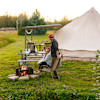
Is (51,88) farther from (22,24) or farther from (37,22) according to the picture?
(37,22)

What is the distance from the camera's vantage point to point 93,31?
10.3 metres

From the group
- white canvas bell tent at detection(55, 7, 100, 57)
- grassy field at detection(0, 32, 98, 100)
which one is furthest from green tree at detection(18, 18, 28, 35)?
grassy field at detection(0, 32, 98, 100)

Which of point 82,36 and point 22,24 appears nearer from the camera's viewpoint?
point 82,36

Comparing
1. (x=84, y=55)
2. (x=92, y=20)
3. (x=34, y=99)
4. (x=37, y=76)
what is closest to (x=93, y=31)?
(x=92, y=20)

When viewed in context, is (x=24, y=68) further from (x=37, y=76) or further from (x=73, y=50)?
(x=73, y=50)

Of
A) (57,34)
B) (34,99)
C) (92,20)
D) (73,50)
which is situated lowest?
(34,99)

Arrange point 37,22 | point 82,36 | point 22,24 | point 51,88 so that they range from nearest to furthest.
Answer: point 51,88
point 82,36
point 22,24
point 37,22

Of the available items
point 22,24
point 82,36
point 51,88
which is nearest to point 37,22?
point 22,24

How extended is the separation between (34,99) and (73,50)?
17.9 feet

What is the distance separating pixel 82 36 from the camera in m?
10.3

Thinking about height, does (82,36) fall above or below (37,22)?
below

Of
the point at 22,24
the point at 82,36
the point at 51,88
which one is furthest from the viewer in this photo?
the point at 22,24

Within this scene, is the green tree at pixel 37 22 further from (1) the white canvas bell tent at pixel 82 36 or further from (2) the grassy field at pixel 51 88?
(2) the grassy field at pixel 51 88

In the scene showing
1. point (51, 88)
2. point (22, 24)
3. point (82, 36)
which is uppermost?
point (22, 24)
